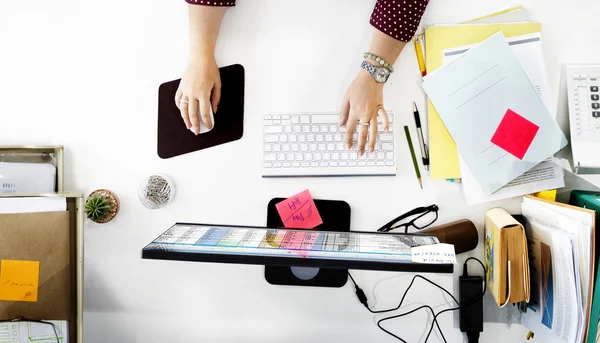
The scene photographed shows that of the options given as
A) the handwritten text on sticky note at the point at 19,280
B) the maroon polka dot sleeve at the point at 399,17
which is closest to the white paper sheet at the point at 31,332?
the handwritten text on sticky note at the point at 19,280

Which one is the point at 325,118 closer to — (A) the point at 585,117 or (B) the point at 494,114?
(B) the point at 494,114

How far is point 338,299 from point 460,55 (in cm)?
69

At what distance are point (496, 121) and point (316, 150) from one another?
0.45m

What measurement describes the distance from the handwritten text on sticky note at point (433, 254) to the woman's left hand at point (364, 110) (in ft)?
1.11

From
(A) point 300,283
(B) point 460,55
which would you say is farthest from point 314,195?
(B) point 460,55

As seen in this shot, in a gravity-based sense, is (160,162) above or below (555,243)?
above

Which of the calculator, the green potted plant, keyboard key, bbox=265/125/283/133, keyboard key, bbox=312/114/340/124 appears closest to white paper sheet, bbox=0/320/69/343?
the green potted plant

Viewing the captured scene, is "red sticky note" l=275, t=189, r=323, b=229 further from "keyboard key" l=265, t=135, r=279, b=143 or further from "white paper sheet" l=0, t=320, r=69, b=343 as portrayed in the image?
"white paper sheet" l=0, t=320, r=69, b=343

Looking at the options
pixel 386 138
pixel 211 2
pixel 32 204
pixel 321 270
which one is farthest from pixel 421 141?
→ pixel 32 204

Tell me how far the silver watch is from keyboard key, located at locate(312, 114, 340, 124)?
5.4 inches

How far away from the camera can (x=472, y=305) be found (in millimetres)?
1022

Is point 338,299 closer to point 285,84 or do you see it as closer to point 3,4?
point 285,84

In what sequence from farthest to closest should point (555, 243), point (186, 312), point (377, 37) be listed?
point (186, 312)
point (377, 37)
point (555, 243)

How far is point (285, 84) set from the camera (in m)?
1.09
